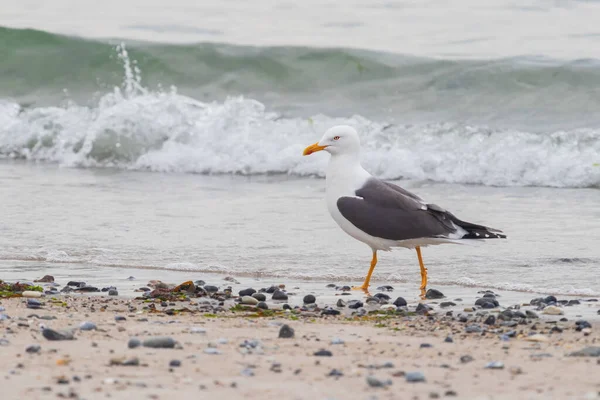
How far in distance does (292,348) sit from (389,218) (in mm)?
2883

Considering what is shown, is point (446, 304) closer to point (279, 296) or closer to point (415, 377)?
point (279, 296)

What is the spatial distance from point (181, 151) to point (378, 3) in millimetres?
9771

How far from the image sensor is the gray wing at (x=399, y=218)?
7602 millimetres

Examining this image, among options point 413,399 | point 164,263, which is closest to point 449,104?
point 164,263

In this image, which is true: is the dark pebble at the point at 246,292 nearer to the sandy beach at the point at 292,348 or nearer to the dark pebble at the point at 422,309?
the sandy beach at the point at 292,348

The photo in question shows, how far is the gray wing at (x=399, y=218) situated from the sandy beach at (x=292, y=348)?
917 millimetres

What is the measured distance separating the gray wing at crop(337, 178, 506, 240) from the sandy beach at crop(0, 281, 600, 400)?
3.01 feet

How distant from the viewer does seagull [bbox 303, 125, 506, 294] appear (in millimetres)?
7590

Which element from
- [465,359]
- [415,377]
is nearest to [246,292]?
[465,359]

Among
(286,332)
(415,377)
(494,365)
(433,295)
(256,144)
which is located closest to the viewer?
(415,377)

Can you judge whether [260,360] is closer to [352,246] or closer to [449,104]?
[352,246]

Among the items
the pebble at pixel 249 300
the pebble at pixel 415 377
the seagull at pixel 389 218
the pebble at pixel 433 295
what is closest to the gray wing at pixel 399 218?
the seagull at pixel 389 218

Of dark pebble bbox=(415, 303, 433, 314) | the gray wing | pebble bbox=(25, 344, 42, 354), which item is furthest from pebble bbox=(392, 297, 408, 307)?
pebble bbox=(25, 344, 42, 354)

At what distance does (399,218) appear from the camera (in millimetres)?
7691
